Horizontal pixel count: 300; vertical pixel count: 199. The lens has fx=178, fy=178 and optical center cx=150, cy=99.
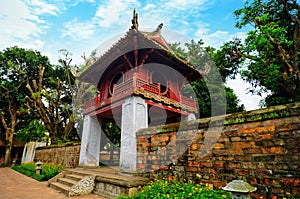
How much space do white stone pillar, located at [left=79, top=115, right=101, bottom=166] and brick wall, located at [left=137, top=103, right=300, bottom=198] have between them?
5.85m

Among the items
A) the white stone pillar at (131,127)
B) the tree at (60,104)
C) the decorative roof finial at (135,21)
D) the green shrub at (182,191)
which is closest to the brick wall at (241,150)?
the green shrub at (182,191)

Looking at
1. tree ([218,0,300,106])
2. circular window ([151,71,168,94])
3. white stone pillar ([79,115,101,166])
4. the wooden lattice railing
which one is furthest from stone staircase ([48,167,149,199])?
tree ([218,0,300,106])

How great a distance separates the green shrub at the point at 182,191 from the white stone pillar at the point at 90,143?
6087mm

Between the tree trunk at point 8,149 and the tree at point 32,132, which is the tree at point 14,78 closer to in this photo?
the tree trunk at point 8,149

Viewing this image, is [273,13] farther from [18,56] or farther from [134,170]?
[18,56]

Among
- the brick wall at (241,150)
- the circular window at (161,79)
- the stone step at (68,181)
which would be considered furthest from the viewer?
the circular window at (161,79)

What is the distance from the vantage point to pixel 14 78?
21047mm

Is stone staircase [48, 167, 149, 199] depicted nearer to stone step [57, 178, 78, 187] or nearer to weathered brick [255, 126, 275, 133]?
stone step [57, 178, 78, 187]

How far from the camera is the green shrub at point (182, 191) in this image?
3705 millimetres

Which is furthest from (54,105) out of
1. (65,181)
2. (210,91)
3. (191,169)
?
(191,169)

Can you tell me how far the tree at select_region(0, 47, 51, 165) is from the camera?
20.4m

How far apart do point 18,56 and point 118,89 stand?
18905 millimetres

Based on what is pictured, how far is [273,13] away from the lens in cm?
1139

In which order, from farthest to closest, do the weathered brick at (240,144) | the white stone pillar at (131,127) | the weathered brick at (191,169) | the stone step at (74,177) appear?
the stone step at (74,177) → the white stone pillar at (131,127) → the weathered brick at (191,169) → the weathered brick at (240,144)
